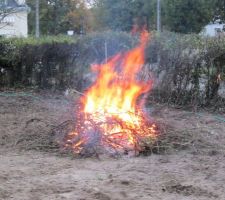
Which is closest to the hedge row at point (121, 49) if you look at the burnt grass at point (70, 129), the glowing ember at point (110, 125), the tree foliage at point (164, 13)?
the burnt grass at point (70, 129)

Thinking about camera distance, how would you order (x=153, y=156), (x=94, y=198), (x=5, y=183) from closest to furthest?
(x=94, y=198)
(x=5, y=183)
(x=153, y=156)

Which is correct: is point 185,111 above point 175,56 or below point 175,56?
below

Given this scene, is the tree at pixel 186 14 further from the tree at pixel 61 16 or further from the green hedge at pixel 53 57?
the green hedge at pixel 53 57

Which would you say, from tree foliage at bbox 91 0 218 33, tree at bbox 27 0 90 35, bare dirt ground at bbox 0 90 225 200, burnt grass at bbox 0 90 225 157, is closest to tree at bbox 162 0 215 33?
tree foliage at bbox 91 0 218 33

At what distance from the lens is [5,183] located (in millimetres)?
5406

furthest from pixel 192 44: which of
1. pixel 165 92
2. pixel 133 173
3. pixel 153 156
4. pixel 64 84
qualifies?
pixel 133 173

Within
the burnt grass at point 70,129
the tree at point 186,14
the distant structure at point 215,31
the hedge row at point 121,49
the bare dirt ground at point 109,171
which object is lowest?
the bare dirt ground at point 109,171

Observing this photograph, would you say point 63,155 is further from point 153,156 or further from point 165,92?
point 165,92

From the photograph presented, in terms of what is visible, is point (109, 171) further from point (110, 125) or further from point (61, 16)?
point (61, 16)

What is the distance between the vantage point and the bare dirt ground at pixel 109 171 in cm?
510

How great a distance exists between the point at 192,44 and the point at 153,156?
4.64 metres

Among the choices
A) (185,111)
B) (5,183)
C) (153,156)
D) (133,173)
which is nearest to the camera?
(5,183)

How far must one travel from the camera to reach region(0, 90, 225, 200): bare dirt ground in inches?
201

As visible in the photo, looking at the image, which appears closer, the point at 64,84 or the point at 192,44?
the point at 192,44
